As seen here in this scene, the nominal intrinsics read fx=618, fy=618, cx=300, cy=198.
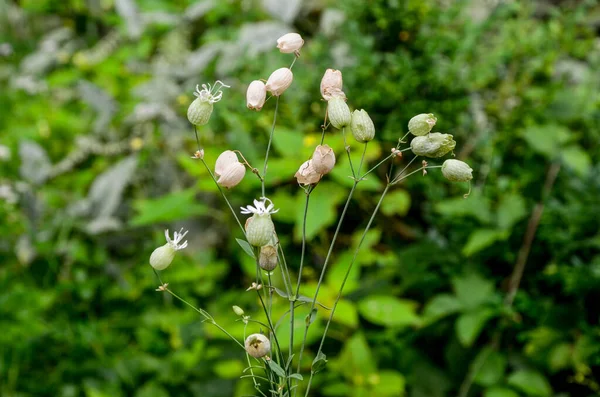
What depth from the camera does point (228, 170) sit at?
0.59 meters

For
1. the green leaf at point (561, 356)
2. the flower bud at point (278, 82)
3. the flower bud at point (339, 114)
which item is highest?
the flower bud at point (278, 82)

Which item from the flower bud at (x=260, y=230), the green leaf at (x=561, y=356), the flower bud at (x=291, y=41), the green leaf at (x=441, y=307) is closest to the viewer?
the flower bud at (x=260, y=230)

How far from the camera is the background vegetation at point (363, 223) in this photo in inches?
52.8

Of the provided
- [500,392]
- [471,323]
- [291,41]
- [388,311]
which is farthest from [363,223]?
[291,41]

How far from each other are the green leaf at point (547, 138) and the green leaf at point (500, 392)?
1.79ft

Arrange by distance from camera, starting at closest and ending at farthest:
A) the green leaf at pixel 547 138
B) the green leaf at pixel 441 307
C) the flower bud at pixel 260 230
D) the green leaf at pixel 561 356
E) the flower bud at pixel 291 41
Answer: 1. the flower bud at pixel 260 230
2. the flower bud at pixel 291 41
3. the green leaf at pixel 561 356
4. the green leaf at pixel 441 307
5. the green leaf at pixel 547 138

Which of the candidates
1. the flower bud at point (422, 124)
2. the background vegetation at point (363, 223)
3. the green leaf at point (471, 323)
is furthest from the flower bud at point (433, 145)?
the green leaf at point (471, 323)

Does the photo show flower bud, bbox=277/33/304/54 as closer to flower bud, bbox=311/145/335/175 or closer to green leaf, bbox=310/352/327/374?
flower bud, bbox=311/145/335/175

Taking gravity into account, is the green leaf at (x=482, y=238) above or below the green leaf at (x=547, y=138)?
below

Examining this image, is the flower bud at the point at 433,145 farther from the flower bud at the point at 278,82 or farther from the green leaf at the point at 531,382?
the green leaf at the point at 531,382

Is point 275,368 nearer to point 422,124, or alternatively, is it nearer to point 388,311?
point 422,124

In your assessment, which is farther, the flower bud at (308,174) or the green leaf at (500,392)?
the green leaf at (500,392)

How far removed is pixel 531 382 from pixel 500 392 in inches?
2.6

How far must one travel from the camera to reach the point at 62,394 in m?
1.51
